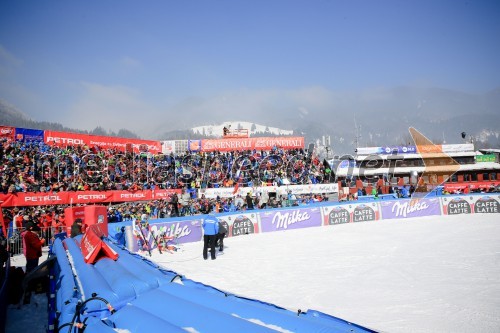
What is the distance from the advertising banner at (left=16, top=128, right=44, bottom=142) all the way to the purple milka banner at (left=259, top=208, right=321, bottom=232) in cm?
2051

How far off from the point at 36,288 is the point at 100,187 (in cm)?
1708

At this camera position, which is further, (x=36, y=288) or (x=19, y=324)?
(x=36, y=288)

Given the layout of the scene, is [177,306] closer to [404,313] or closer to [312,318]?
[312,318]

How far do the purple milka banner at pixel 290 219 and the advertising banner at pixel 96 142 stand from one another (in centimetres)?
1814

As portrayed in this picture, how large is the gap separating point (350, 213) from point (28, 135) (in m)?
25.8

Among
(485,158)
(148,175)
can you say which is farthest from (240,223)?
(485,158)

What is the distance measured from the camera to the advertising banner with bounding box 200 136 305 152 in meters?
38.1

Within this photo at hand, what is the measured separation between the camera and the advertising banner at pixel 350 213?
2202cm

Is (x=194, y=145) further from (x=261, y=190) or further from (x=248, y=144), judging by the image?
(x=261, y=190)

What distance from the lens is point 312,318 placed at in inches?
146

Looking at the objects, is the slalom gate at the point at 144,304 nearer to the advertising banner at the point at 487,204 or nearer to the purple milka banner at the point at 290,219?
the purple milka banner at the point at 290,219

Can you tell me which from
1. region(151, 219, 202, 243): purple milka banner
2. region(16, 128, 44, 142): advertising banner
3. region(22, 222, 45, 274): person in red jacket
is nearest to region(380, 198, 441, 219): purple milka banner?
region(151, 219, 202, 243): purple milka banner

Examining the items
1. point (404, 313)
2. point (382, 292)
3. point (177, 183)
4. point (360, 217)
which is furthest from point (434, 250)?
point (177, 183)

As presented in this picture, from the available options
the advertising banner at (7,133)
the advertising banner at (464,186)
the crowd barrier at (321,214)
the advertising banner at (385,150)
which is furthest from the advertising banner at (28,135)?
the advertising banner at (464,186)
